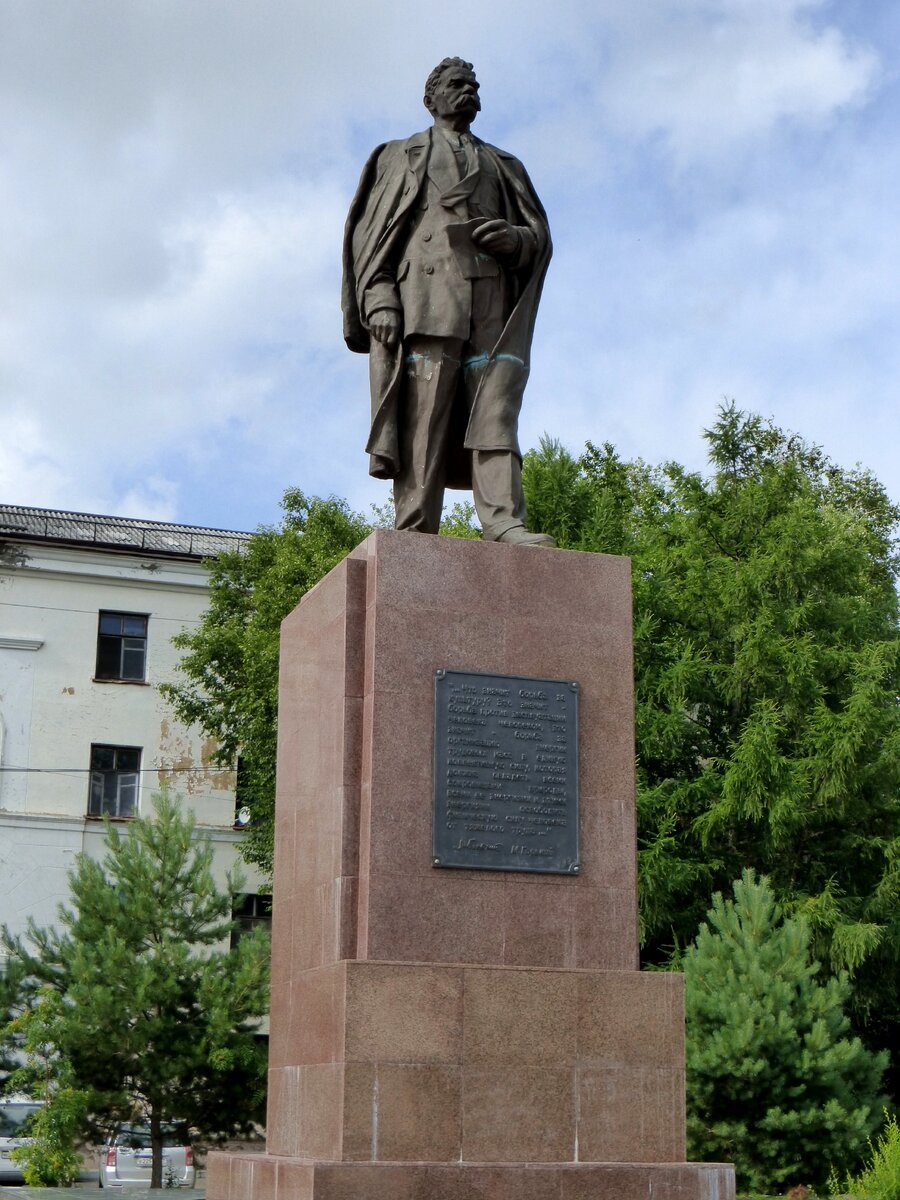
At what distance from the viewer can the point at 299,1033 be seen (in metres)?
7.52

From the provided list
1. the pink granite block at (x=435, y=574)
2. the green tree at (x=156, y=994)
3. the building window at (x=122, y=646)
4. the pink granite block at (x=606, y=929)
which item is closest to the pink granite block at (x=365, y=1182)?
the pink granite block at (x=606, y=929)

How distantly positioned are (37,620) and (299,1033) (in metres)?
24.1

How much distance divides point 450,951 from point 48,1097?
40.9 feet

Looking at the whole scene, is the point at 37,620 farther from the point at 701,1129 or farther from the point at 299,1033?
the point at 299,1033

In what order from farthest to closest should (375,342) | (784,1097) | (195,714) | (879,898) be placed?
(195,714), (879,898), (784,1097), (375,342)

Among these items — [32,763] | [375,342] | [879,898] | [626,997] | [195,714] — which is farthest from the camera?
[32,763]

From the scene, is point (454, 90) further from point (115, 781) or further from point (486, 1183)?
point (115, 781)

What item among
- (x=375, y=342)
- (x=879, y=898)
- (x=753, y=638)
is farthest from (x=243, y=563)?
(x=375, y=342)

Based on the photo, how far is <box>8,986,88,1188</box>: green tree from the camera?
16.9 m

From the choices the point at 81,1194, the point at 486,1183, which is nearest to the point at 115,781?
the point at 81,1194

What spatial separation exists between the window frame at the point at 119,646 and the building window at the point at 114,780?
4.66 ft

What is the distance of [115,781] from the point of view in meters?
30.2

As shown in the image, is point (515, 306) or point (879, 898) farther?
point (879, 898)

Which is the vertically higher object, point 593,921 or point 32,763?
point 32,763
